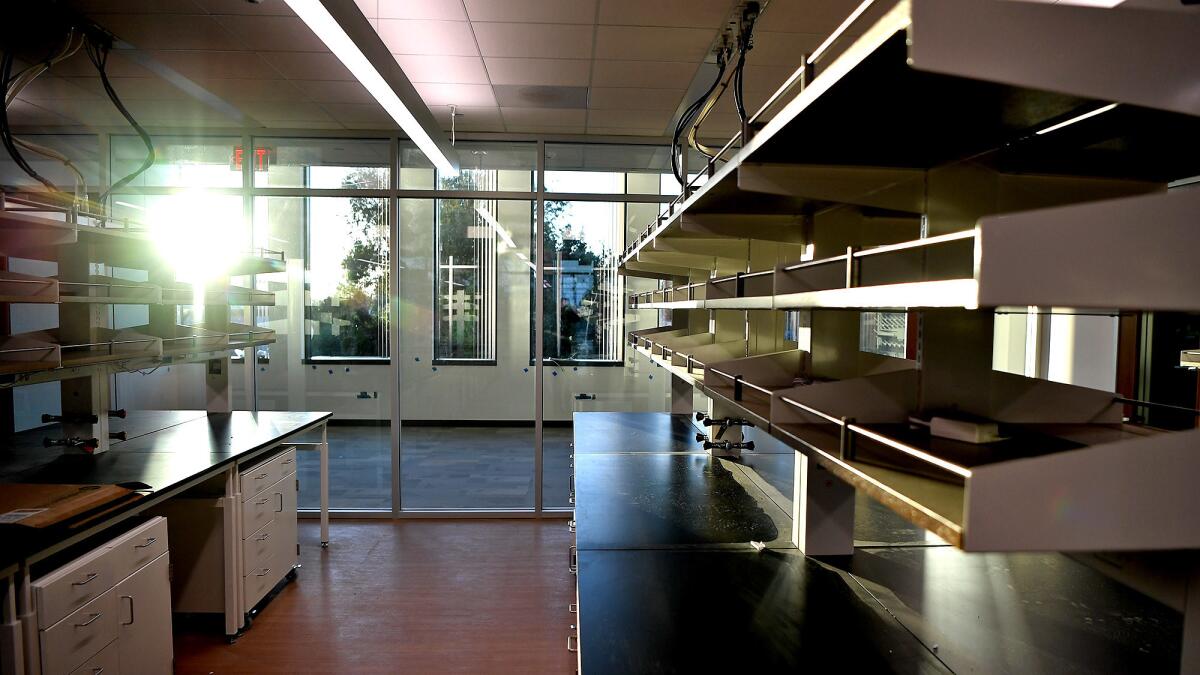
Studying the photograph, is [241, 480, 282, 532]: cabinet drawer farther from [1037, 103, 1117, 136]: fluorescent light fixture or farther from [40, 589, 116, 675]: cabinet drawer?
[1037, 103, 1117, 136]: fluorescent light fixture

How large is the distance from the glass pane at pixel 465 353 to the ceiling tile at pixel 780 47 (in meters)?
2.16

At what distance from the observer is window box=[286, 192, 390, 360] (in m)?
4.70

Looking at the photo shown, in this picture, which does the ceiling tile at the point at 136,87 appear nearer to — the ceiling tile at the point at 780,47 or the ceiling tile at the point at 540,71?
the ceiling tile at the point at 540,71

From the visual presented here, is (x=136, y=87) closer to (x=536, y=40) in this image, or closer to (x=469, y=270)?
(x=469, y=270)

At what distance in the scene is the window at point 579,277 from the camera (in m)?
4.84

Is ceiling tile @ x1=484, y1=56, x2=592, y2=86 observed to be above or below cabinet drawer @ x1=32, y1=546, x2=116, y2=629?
above

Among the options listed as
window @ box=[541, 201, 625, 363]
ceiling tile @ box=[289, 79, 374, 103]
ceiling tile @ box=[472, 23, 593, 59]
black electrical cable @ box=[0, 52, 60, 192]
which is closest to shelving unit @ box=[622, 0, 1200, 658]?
ceiling tile @ box=[472, 23, 593, 59]

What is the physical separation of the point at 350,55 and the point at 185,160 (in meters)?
3.50

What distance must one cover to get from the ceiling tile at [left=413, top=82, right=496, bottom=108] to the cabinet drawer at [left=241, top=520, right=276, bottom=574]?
2.62 metres

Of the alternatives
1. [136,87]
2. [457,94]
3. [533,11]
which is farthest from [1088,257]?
[136,87]

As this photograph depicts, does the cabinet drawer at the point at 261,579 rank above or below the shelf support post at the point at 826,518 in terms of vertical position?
below

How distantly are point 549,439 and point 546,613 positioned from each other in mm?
1723

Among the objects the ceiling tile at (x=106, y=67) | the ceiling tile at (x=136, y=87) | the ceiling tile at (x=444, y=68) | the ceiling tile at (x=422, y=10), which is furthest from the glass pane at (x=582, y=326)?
the ceiling tile at (x=106, y=67)

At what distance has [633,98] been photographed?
3859 millimetres
